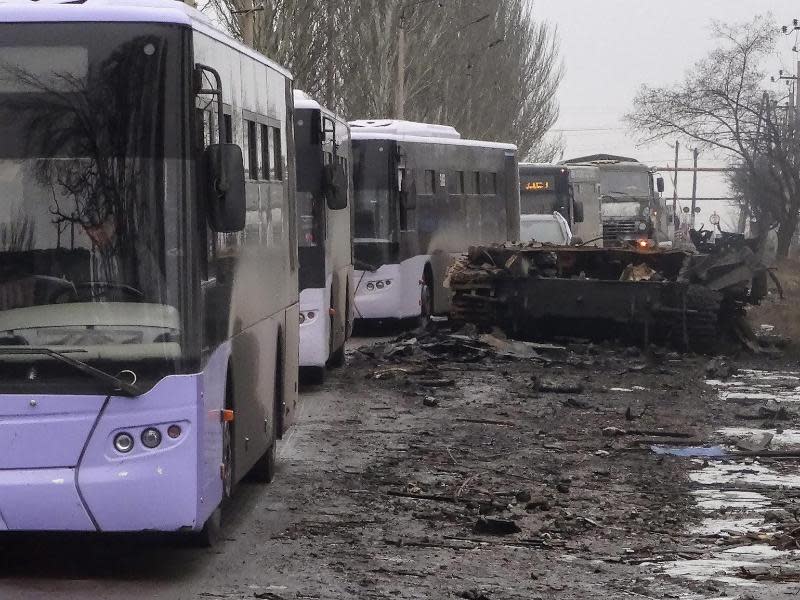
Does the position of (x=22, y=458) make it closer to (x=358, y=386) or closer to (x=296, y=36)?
(x=358, y=386)

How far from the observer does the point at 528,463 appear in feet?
44.9

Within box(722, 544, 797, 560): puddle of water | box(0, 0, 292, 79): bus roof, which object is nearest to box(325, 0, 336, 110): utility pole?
box(722, 544, 797, 560): puddle of water

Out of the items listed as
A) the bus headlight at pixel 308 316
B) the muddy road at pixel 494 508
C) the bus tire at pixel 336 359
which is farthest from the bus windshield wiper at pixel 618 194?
the bus headlight at pixel 308 316

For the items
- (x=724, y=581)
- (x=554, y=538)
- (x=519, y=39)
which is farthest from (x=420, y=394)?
(x=519, y=39)

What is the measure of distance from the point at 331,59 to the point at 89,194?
3790 centimetres

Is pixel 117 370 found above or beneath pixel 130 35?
beneath

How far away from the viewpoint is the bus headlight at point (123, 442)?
27.6 ft

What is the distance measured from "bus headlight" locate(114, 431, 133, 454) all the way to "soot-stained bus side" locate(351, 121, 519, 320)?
1561 centimetres

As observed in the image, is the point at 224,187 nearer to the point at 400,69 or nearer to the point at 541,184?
the point at 400,69

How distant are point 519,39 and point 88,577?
246 ft

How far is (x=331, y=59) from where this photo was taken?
45.9m

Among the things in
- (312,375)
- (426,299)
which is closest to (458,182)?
(426,299)

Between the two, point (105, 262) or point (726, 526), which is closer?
point (105, 262)

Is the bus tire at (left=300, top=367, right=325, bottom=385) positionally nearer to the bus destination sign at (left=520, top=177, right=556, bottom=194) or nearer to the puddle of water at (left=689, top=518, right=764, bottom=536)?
the puddle of water at (left=689, top=518, right=764, bottom=536)
